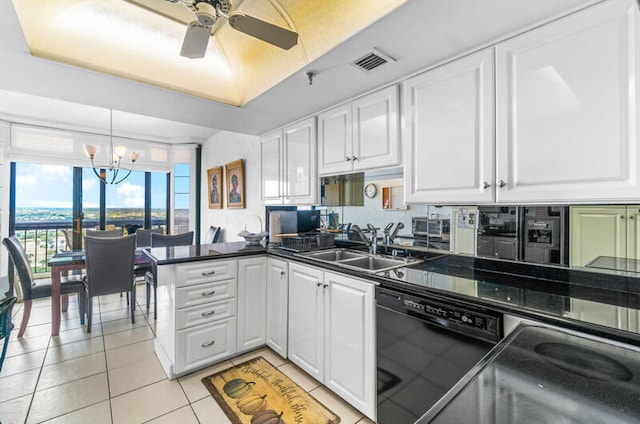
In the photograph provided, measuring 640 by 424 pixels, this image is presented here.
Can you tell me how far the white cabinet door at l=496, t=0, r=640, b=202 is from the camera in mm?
1162

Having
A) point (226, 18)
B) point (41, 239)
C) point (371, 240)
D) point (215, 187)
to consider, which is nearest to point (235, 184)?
point (215, 187)

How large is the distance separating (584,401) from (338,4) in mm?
1845

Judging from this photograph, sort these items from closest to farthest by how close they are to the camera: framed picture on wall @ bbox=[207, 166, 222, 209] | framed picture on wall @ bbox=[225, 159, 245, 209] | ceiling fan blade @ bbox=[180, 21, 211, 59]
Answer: ceiling fan blade @ bbox=[180, 21, 211, 59] → framed picture on wall @ bbox=[225, 159, 245, 209] → framed picture on wall @ bbox=[207, 166, 222, 209]

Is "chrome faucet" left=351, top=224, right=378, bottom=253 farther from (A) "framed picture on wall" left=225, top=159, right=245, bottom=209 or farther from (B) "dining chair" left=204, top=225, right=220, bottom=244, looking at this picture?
(B) "dining chair" left=204, top=225, right=220, bottom=244

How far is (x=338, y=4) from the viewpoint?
1.55 meters

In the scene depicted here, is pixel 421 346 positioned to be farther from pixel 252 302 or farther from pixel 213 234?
pixel 213 234

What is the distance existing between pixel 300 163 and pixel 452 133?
57.4 inches

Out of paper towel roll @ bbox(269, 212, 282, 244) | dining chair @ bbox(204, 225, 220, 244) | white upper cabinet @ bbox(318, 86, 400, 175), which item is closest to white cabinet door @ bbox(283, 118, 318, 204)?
white upper cabinet @ bbox(318, 86, 400, 175)

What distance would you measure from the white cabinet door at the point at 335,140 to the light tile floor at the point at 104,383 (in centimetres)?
166

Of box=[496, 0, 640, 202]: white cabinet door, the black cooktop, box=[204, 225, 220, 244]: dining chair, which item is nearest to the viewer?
the black cooktop

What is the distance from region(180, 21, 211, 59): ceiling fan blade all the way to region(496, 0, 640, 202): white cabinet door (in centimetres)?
151

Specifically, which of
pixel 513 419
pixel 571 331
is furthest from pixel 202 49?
pixel 571 331

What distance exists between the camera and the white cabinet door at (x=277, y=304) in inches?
92.6

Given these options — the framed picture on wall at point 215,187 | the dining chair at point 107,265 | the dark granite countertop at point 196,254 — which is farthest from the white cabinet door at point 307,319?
the framed picture on wall at point 215,187
